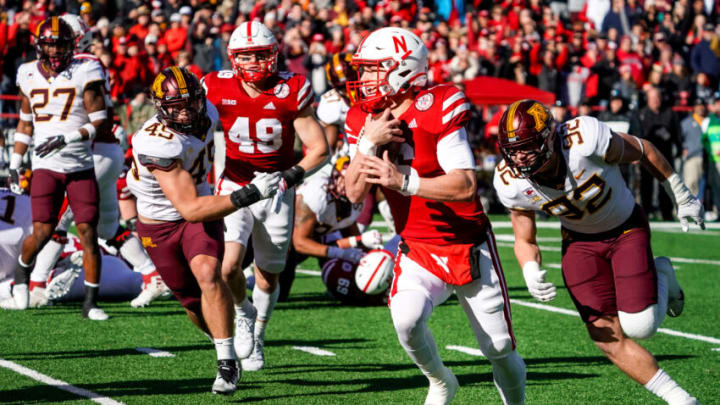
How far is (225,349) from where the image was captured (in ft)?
17.4

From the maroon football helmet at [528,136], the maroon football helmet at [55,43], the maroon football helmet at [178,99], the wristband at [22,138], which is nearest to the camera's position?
the maroon football helmet at [528,136]

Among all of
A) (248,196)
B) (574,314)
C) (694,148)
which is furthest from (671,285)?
(694,148)

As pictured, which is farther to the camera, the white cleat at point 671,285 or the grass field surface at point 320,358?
the grass field surface at point 320,358

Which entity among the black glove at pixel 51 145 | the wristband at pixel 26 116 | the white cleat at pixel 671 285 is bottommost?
the white cleat at pixel 671 285

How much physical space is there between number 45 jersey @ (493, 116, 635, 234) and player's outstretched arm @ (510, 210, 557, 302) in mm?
62

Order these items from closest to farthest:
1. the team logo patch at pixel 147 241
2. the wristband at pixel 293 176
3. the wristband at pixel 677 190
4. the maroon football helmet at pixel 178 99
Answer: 1. the wristband at pixel 677 190
2. the maroon football helmet at pixel 178 99
3. the wristband at pixel 293 176
4. the team logo patch at pixel 147 241

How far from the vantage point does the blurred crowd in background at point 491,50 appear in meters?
15.0

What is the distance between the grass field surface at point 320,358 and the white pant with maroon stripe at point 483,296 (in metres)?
0.86

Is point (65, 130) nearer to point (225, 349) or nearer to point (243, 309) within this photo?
point (243, 309)

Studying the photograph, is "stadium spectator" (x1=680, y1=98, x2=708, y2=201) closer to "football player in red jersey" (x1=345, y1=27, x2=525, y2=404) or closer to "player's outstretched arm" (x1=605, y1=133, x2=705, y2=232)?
"player's outstretched arm" (x1=605, y1=133, x2=705, y2=232)

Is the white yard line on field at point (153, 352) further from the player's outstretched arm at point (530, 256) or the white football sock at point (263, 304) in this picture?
the player's outstretched arm at point (530, 256)

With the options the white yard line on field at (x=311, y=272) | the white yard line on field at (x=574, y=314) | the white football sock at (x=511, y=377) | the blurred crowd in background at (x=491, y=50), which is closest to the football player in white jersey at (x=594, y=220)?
the white football sock at (x=511, y=377)

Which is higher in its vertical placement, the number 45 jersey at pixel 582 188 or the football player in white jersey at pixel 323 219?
the number 45 jersey at pixel 582 188

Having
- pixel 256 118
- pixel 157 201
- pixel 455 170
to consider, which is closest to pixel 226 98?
pixel 256 118
